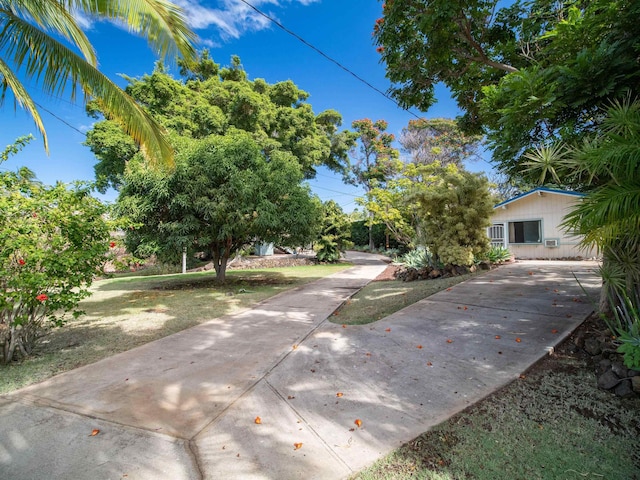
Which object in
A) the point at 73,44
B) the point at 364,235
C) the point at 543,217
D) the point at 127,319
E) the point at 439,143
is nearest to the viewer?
the point at 73,44

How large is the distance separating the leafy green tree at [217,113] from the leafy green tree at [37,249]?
11.8 m

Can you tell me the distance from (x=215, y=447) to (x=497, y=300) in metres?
5.79

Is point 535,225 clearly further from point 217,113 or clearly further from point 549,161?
point 217,113

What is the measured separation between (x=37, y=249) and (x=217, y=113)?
16118 mm

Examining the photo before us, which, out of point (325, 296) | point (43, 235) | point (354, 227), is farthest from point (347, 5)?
point (354, 227)

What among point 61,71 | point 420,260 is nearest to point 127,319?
point 61,71

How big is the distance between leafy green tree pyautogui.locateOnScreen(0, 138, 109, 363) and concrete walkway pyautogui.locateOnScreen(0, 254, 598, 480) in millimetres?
1172

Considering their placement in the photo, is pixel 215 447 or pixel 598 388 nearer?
pixel 215 447

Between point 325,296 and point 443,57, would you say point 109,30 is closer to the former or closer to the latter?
point 443,57

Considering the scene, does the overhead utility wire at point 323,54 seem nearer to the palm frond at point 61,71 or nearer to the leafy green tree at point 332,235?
the palm frond at point 61,71

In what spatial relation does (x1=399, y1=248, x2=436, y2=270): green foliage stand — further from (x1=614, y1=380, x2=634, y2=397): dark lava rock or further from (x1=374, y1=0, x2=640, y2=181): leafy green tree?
(x1=614, y1=380, x2=634, y2=397): dark lava rock

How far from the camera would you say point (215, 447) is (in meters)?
2.30

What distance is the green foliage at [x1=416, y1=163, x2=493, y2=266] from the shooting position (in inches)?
368

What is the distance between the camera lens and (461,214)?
9516 millimetres
